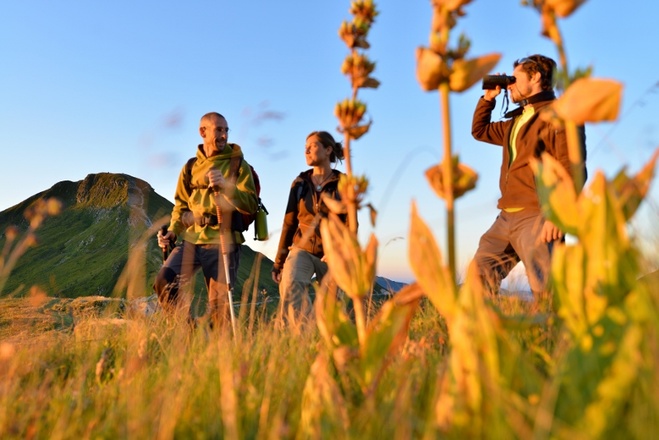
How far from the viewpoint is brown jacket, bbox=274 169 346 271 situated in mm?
4867

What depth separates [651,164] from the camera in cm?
141

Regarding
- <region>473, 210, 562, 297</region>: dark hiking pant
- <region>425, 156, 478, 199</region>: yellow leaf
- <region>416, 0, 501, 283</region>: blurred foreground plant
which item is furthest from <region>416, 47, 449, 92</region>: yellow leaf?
<region>473, 210, 562, 297</region>: dark hiking pant

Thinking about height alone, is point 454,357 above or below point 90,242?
below

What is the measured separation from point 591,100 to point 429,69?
409mm

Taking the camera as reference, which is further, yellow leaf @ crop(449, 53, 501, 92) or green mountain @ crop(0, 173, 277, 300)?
green mountain @ crop(0, 173, 277, 300)

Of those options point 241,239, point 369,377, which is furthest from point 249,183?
point 369,377

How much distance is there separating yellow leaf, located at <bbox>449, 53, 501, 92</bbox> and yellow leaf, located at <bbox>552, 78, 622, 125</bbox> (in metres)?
0.22

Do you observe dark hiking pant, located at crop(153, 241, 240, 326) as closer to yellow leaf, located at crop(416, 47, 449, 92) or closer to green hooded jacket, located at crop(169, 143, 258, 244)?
green hooded jacket, located at crop(169, 143, 258, 244)

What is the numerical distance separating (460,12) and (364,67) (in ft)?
1.65

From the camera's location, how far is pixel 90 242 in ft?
193

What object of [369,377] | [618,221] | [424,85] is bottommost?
[369,377]

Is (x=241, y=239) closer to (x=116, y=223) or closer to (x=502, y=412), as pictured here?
(x=502, y=412)

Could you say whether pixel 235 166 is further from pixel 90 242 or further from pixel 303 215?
pixel 90 242

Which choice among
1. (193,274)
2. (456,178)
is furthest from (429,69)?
(193,274)
